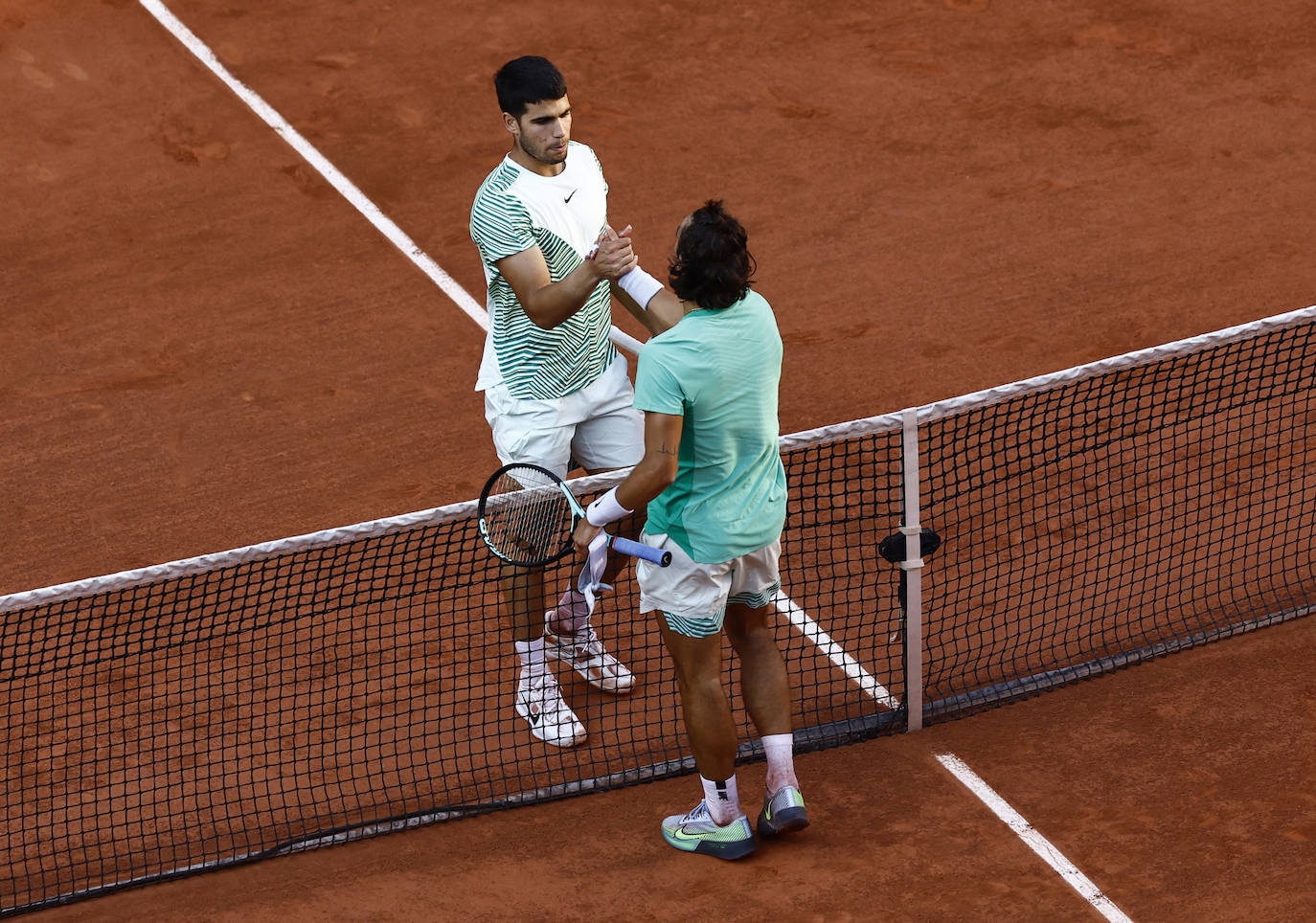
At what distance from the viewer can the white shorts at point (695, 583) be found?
5.04 meters

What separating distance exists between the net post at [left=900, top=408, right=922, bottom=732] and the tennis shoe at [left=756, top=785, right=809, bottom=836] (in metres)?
0.77

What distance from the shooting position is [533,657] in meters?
6.20

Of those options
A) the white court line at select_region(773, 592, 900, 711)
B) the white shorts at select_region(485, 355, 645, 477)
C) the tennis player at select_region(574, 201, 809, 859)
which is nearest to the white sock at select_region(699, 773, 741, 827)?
the tennis player at select_region(574, 201, 809, 859)

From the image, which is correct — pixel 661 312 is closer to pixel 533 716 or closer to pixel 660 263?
pixel 533 716

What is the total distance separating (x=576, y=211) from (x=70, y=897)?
9.84 ft

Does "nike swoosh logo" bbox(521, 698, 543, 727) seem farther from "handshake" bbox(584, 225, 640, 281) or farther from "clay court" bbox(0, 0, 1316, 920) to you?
"handshake" bbox(584, 225, 640, 281)

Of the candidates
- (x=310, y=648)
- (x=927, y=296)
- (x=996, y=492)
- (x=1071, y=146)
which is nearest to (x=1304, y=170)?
(x=1071, y=146)

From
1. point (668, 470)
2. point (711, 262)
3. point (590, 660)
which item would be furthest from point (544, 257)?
point (590, 660)

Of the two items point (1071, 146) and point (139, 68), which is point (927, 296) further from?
point (139, 68)

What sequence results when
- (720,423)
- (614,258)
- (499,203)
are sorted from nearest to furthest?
1. (720,423)
2. (614,258)
3. (499,203)

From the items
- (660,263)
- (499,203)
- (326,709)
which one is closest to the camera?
(499,203)

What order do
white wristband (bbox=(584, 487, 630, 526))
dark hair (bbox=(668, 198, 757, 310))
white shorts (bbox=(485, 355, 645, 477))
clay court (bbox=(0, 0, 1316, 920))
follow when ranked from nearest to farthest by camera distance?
dark hair (bbox=(668, 198, 757, 310))
white wristband (bbox=(584, 487, 630, 526))
clay court (bbox=(0, 0, 1316, 920))
white shorts (bbox=(485, 355, 645, 477))

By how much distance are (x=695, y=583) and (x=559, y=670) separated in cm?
160

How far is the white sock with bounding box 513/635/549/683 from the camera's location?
20.2ft
